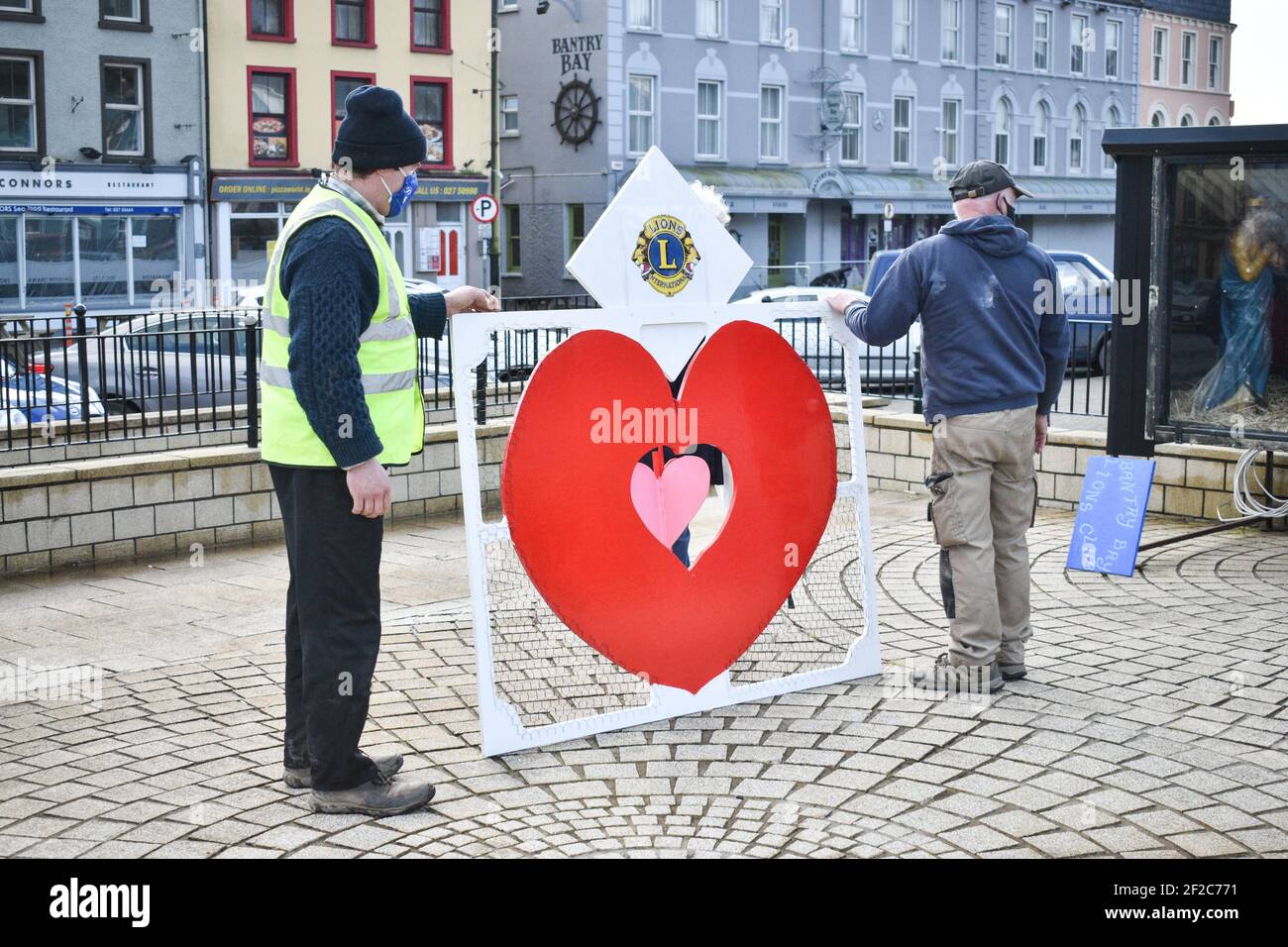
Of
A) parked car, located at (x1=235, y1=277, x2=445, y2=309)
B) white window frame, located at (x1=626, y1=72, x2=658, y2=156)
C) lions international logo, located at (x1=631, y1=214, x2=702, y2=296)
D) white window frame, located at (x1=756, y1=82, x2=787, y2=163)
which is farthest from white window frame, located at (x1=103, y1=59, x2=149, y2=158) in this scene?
lions international logo, located at (x1=631, y1=214, x2=702, y2=296)

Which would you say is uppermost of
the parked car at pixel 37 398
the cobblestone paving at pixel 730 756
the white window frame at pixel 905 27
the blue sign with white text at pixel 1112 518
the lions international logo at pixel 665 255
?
the white window frame at pixel 905 27

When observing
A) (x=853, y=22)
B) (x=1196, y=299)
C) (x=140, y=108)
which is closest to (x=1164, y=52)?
(x=853, y=22)

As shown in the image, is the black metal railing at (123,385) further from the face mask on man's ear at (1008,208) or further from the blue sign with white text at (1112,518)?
the face mask on man's ear at (1008,208)

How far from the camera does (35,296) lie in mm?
32469

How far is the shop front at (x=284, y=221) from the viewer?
34688mm

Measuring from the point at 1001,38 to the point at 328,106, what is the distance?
24.4 meters

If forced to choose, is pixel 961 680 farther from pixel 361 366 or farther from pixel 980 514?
pixel 361 366

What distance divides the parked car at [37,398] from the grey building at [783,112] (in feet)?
101

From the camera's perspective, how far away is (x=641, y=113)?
41.0m

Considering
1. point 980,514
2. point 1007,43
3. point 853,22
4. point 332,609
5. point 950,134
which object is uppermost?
point 1007,43

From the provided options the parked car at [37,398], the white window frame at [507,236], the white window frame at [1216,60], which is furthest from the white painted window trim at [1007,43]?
the parked car at [37,398]

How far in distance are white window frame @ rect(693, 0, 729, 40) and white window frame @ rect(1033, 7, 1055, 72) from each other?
47.3 ft

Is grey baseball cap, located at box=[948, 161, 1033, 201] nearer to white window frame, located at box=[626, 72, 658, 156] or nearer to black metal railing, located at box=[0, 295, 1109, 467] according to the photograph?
black metal railing, located at box=[0, 295, 1109, 467]

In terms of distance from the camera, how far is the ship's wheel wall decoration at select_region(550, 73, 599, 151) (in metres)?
40.5
